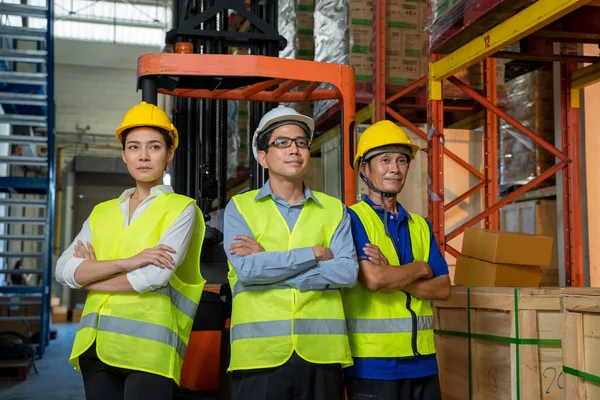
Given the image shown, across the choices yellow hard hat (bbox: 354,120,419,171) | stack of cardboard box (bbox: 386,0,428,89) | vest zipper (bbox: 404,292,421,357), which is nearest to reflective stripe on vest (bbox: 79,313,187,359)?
vest zipper (bbox: 404,292,421,357)

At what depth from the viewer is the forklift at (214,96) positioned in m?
4.20

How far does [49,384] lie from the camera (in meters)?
8.21

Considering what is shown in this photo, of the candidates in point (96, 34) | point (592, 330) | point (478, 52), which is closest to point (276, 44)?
point (478, 52)

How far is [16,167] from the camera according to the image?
59.9 ft

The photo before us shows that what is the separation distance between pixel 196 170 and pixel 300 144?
222cm

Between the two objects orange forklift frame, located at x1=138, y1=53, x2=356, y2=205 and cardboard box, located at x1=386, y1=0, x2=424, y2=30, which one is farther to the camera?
cardboard box, located at x1=386, y1=0, x2=424, y2=30

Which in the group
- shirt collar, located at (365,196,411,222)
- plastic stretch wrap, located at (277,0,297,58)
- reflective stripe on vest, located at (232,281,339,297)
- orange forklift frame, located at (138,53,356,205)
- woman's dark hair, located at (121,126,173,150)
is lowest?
reflective stripe on vest, located at (232,281,339,297)

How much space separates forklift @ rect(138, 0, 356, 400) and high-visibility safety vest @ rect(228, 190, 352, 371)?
891mm

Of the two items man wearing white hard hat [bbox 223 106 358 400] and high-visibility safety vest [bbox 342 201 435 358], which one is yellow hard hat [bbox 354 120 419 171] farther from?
man wearing white hard hat [bbox 223 106 358 400]

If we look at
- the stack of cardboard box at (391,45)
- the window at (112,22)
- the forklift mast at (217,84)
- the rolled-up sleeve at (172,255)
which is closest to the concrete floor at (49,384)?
the forklift mast at (217,84)

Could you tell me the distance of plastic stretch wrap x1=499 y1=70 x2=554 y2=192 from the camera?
759 centimetres

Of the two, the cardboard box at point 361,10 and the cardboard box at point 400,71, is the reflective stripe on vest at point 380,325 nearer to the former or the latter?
the cardboard box at point 400,71

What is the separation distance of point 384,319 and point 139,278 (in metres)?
1.08

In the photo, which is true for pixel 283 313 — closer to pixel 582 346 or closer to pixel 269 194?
pixel 269 194
